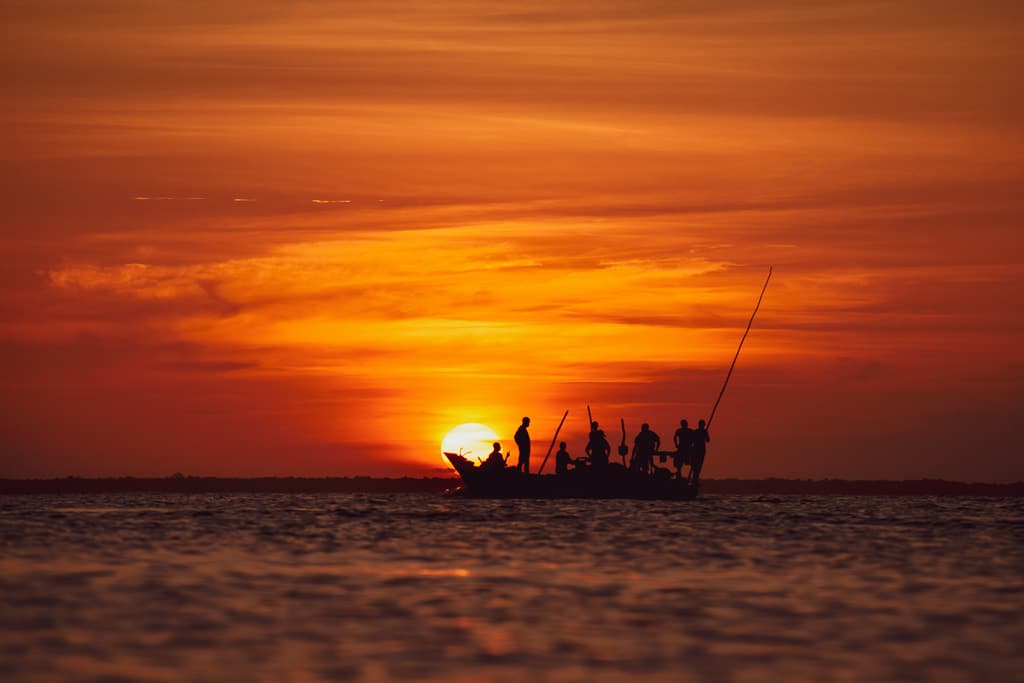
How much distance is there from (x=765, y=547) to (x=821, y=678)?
17484 mm

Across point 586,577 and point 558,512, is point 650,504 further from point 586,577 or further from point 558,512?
point 586,577

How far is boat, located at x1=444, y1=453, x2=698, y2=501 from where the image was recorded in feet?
174

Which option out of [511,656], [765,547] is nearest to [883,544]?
[765,547]

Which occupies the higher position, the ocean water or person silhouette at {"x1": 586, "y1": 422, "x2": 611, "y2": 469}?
person silhouette at {"x1": 586, "y1": 422, "x2": 611, "y2": 469}

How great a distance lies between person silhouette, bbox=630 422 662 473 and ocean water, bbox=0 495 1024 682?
46.8ft

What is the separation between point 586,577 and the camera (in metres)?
25.6

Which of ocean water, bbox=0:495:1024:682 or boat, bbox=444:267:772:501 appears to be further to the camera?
boat, bbox=444:267:772:501

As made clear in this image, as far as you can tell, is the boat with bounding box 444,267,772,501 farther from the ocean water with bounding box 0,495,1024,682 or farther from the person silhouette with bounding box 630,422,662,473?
the ocean water with bounding box 0,495,1024,682

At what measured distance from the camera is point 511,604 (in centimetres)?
2159

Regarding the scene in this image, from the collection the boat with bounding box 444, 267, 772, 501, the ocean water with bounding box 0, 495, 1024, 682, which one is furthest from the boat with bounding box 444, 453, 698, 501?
the ocean water with bounding box 0, 495, 1024, 682

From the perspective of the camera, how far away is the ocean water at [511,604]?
53.3 ft

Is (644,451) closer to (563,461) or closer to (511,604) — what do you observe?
(563,461)

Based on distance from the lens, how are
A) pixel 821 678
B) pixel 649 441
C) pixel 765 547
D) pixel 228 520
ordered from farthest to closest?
pixel 649 441, pixel 228 520, pixel 765 547, pixel 821 678

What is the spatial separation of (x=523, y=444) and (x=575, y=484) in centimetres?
248
